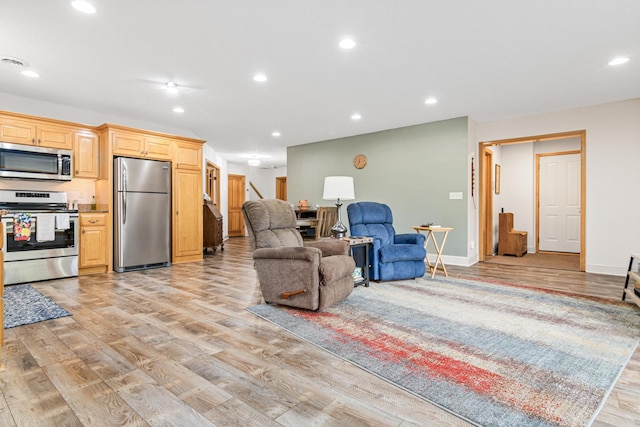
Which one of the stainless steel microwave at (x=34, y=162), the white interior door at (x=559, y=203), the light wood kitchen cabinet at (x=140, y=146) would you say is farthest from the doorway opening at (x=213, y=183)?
the white interior door at (x=559, y=203)

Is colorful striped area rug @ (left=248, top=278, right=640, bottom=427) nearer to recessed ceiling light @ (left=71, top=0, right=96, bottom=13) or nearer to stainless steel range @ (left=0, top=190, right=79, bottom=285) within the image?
recessed ceiling light @ (left=71, top=0, right=96, bottom=13)

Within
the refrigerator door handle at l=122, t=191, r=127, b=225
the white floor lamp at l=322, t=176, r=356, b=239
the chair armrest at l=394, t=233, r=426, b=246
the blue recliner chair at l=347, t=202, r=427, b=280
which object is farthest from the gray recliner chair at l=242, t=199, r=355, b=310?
the refrigerator door handle at l=122, t=191, r=127, b=225

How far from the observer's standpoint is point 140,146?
5137 millimetres

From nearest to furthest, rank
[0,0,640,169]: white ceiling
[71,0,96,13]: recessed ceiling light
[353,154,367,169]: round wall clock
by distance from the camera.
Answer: [71,0,96,13]: recessed ceiling light → [0,0,640,169]: white ceiling → [353,154,367,169]: round wall clock

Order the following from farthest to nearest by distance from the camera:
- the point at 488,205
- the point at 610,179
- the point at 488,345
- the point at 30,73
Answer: the point at 488,205 → the point at 610,179 → the point at 30,73 → the point at 488,345

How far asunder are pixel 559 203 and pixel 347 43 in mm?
6427

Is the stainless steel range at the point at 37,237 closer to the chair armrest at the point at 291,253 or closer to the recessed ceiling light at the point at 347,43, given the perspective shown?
the chair armrest at the point at 291,253

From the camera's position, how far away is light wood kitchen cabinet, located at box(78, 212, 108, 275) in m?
4.59

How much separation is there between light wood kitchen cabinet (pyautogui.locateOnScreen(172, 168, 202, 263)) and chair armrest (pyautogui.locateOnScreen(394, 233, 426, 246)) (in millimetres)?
3433

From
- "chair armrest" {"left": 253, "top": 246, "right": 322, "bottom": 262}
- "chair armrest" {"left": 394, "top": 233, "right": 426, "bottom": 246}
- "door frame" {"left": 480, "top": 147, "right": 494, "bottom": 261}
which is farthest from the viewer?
"door frame" {"left": 480, "top": 147, "right": 494, "bottom": 261}

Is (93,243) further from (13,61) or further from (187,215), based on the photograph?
(13,61)

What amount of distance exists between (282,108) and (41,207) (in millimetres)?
3547

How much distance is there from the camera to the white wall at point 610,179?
4.63m

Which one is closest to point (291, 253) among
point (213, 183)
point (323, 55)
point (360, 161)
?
point (323, 55)
